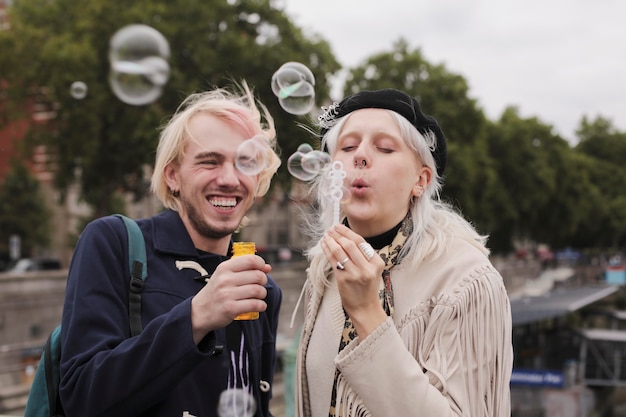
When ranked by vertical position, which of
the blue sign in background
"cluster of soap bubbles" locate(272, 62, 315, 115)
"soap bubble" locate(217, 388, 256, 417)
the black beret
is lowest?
the blue sign in background

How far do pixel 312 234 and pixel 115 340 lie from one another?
42.0 inches

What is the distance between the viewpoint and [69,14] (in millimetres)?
22938

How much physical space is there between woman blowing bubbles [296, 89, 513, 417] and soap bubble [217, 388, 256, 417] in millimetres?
213

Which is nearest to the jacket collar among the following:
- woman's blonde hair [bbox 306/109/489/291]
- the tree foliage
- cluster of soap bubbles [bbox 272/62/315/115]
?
woman's blonde hair [bbox 306/109/489/291]

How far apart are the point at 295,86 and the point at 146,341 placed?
87.6 inches

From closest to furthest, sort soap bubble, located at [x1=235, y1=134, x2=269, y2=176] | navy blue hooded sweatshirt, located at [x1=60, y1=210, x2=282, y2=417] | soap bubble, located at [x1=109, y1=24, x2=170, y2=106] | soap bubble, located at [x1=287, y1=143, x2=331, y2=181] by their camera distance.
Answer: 1. navy blue hooded sweatshirt, located at [x1=60, y1=210, x2=282, y2=417]
2. soap bubble, located at [x1=235, y1=134, x2=269, y2=176]
3. soap bubble, located at [x1=287, y1=143, x2=331, y2=181]
4. soap bubble, located at [x1=109, y1=24, x2=170, y2=106]

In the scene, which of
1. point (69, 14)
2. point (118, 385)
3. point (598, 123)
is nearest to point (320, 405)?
point (118, 385)

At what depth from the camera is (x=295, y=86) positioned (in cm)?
394

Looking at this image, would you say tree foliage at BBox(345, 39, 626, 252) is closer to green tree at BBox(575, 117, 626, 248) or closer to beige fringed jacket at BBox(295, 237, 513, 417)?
green tree at BBox(575, 117, 626, 248)

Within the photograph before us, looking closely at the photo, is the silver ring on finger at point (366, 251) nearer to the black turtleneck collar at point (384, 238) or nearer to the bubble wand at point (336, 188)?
the bubble wand at point (336, 188)

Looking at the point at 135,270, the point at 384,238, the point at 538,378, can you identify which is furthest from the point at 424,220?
the point at 538,378

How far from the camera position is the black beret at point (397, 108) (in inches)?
94.2

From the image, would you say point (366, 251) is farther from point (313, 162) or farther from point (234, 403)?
point (313, 162)

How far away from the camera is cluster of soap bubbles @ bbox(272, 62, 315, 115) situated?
393cm
